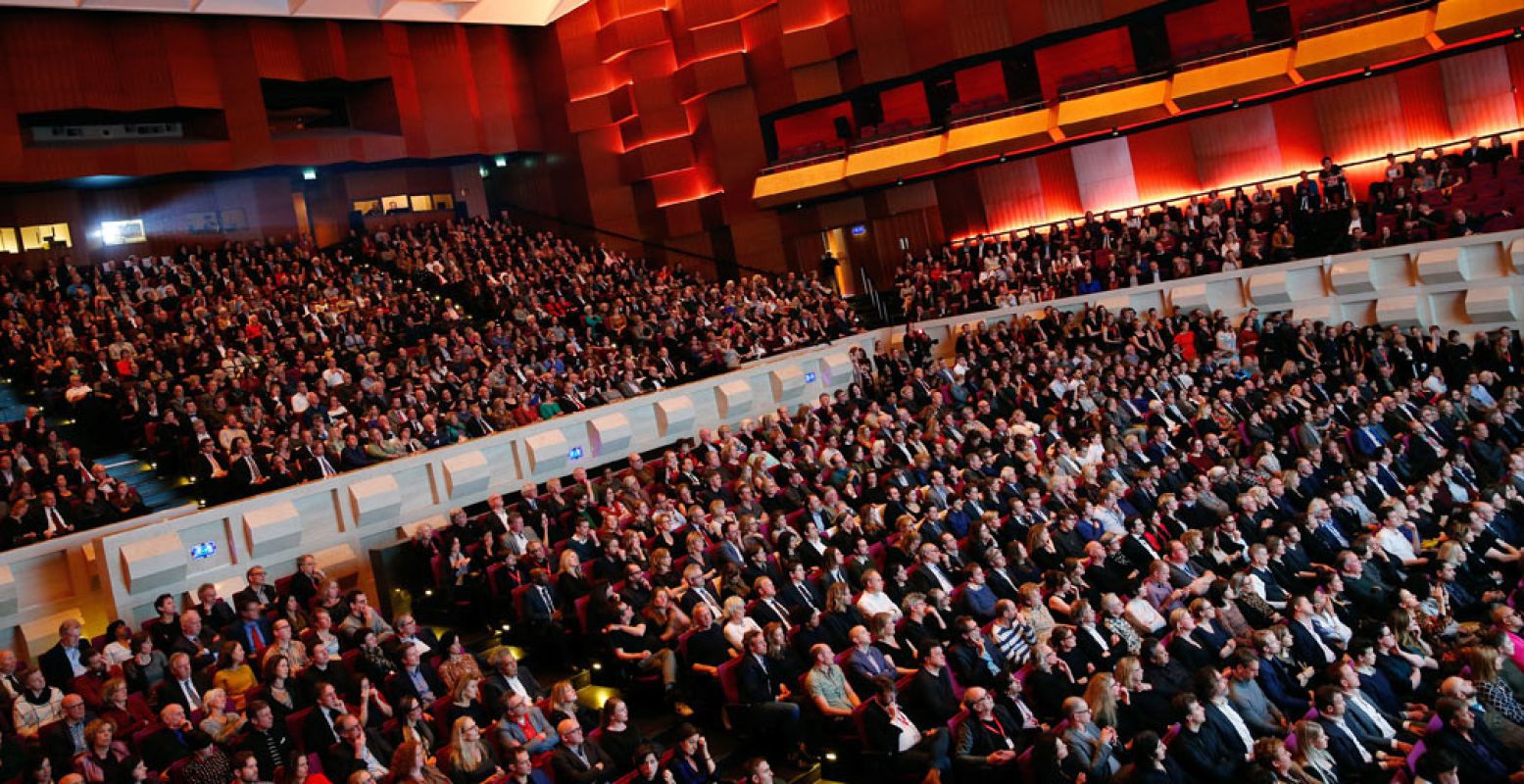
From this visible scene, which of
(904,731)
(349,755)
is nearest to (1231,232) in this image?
(904,731)

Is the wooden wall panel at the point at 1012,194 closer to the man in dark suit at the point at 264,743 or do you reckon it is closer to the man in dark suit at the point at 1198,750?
the man in dark suit at the point at 1198,750

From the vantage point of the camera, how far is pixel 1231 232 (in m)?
14.5

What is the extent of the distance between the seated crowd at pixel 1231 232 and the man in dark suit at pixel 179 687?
1121cm

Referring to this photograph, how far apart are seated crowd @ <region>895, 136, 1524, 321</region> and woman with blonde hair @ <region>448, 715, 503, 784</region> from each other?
11.2 meters

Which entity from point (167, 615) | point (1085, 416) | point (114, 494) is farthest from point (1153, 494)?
point (114, 494)

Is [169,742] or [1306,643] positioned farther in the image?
[1306,643]

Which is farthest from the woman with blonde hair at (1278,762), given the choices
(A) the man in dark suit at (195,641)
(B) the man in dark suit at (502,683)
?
(A) the man in dark suit at (195,641)

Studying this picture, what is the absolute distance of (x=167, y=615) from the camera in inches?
277

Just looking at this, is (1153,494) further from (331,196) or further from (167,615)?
(331,196)

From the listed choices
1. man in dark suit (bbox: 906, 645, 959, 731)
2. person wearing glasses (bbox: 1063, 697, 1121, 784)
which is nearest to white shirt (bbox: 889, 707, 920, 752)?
man in dark suit (bbox: 906, 645, 959, 731)

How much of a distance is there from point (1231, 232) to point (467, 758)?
39.3 ft

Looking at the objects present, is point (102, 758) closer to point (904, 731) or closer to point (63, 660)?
point (63, 660)

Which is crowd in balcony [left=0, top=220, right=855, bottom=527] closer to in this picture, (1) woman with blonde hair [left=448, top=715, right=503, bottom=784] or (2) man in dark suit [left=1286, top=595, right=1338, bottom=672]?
(1) woman with blonde hair [left=448, top=715, right=503, bottom=784]

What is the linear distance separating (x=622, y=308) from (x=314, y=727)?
990 centimetres
